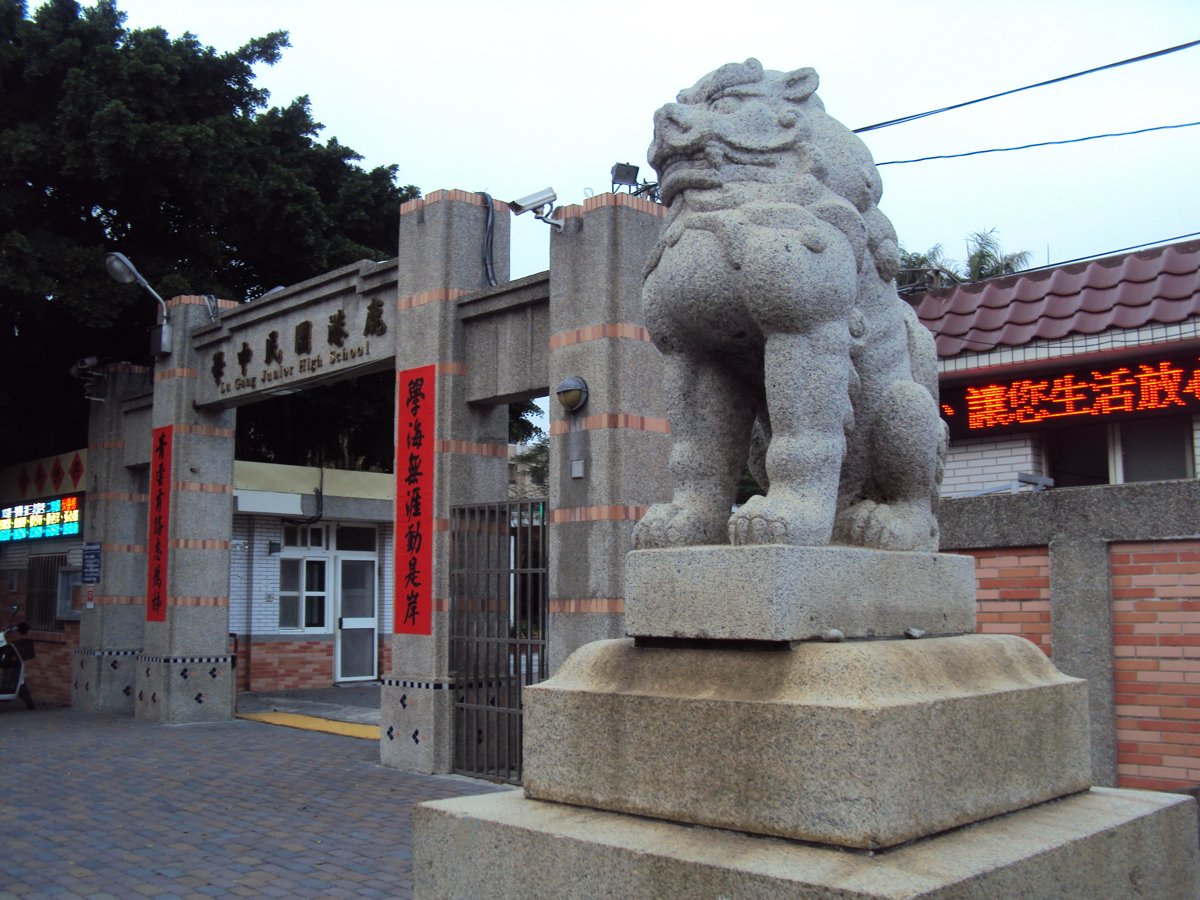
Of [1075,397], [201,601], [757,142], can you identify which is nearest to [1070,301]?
Answer: [1075,397]

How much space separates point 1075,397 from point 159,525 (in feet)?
34.7

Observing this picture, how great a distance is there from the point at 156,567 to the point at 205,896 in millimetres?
8476

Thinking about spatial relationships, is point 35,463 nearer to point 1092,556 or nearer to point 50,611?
point 50,611

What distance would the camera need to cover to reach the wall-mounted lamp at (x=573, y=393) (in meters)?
8.57

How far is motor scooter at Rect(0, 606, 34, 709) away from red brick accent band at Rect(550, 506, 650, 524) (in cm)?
1042

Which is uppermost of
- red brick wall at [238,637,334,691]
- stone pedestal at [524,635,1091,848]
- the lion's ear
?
the lion's ear

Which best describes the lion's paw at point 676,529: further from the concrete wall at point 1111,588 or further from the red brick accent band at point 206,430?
the red brick accent band at point 206,430

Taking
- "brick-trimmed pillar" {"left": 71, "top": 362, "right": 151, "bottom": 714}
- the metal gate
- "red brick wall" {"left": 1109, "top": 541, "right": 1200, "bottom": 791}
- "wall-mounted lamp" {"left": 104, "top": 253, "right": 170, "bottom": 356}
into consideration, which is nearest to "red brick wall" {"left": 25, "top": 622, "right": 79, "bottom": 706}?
"brick-trimmed pillar" {"left": 71, "top": 362, "right": 151, "bottom": 714}

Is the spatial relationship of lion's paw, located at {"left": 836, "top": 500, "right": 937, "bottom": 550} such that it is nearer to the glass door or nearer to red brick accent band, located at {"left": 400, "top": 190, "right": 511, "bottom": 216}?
red brick accent band, located at {"left": 400, "top": 190, "right": 511, "bottom": 216}

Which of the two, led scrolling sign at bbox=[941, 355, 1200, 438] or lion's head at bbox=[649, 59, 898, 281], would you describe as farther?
led scrolling sign at bbox=[941, 355, 1200, 438]

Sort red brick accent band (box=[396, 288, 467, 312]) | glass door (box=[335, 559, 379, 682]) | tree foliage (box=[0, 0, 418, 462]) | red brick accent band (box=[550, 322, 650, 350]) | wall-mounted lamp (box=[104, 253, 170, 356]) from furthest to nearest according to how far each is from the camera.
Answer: glass door (box=[335, 559, 379, 682]), tree foliage (box=[0, 0, 418, 462]), wall-mounted lamp (box=[104, 253, 170, 356]), red brick accent band (box=[396, 288, 467, 312]), red brick accent band (box=[550, 322, 650, 350])

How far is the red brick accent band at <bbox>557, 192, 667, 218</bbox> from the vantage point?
28.2 feet

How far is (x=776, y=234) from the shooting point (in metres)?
3.28

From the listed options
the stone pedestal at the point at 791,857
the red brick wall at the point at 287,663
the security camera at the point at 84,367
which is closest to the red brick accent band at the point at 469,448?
the stone pedestal at the point at 791,857
